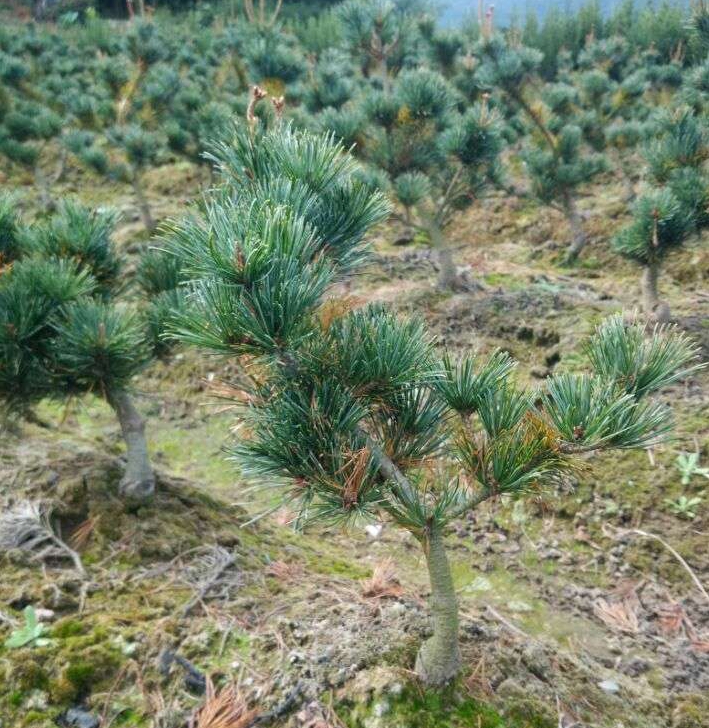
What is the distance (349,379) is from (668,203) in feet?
11.0

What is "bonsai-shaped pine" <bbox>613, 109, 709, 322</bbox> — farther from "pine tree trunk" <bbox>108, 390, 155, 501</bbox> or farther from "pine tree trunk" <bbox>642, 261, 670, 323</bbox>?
"pine tree trunk" <bbox>108, 390, 155, 501</bbox>

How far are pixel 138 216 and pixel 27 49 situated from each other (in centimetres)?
568

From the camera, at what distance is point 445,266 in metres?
5.96

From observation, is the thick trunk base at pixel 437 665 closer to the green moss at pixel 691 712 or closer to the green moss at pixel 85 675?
the green moss at pixel 691 712

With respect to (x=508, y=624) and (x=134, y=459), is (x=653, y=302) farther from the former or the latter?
(x=134, y=459)

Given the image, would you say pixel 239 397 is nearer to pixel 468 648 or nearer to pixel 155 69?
pixel 468 648

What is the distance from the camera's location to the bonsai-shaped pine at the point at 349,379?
62.3 inches

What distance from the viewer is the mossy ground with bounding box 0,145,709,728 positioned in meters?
2.29

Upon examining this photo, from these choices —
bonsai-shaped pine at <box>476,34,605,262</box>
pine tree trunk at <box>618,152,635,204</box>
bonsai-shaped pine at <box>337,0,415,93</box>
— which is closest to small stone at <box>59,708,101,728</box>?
bonsai-shaped pine at <box>337,0,415,93</box>

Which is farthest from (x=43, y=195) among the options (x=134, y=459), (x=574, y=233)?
(x=134, y=459)

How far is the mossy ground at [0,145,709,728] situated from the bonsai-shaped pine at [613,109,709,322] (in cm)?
52

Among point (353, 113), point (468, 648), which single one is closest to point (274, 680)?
point (468, 648)

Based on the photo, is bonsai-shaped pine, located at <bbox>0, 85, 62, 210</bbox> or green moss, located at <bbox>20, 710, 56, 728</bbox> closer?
green moss, located at <bbox>20, 710, 56, 728</bbox>

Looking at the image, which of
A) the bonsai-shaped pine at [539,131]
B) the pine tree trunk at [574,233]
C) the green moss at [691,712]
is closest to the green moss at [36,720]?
the green moss at [691,712]
